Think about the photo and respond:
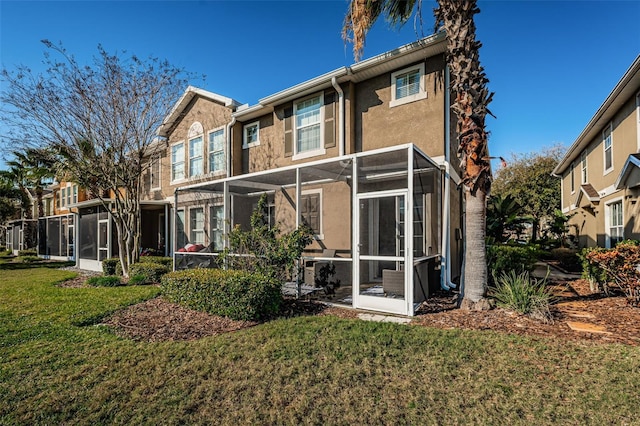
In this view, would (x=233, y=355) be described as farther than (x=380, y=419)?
Yes

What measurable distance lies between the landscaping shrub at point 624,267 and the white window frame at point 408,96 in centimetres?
552

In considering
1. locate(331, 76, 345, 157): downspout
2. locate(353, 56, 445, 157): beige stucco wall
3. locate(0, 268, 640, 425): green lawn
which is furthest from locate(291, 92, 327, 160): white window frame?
locate(0, 268, 640, 425): green lawn

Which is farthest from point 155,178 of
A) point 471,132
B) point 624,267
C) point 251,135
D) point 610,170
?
point 610,170

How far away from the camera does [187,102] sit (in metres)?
15.3

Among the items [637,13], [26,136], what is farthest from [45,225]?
[637,13]

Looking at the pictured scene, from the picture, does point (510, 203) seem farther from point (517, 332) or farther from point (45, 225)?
point (45, 225)

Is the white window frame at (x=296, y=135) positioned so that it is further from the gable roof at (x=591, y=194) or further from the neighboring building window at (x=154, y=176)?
the gable roof at (x=591, y=194)

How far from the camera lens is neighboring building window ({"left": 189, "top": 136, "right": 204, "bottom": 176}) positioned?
1495 centimetres

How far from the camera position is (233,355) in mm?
4805

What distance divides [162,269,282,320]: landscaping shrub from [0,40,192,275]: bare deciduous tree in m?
7.20

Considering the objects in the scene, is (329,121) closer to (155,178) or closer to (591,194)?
(155,178)

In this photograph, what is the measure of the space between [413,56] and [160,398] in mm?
9176

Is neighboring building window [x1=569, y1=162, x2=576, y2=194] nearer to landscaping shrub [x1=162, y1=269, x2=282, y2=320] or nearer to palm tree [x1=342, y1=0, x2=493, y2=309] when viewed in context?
palm tree [x1=342, y1=0, x2=493, y2=309]

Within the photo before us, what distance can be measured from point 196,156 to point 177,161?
1.51m
